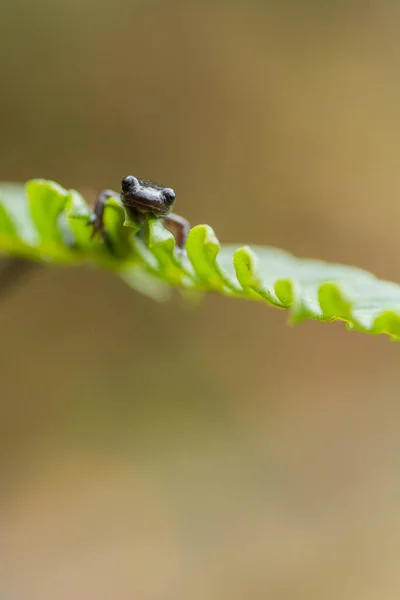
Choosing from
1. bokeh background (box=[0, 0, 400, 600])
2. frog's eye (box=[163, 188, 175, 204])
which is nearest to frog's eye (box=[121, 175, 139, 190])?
frog's eye (box=[163, 188, 175, 204])

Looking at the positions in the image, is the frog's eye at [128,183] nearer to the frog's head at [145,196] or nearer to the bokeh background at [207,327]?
the frog's head at [145,196]

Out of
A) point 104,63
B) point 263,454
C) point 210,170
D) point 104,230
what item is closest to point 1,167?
point 104,63

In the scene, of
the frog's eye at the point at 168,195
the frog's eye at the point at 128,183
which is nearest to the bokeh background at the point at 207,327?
the frog's eye at the point at 168,195

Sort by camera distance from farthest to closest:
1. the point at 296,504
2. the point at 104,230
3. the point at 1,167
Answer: the point at 1,167 < the point at 296,504 < the point at 104,230

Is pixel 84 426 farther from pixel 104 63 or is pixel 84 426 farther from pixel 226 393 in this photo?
pixel 104 63

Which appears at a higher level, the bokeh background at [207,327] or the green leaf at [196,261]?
the bokeh background at [207,327]

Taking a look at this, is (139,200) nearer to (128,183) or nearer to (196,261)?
(128,183)

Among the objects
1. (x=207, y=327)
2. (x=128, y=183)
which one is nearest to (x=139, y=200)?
(x=128, y=183)
